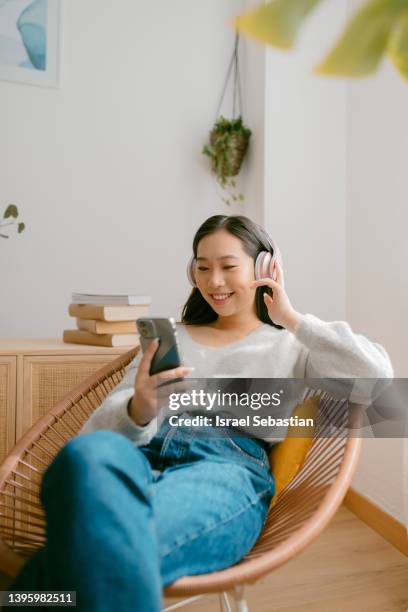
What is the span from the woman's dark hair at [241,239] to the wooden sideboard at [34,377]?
40 centimetres

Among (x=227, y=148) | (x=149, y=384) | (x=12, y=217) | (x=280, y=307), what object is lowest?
(x=149, y=384)

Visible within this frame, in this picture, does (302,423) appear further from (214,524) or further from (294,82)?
(294,82)

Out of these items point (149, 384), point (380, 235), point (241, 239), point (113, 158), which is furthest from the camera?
point (113, 158)

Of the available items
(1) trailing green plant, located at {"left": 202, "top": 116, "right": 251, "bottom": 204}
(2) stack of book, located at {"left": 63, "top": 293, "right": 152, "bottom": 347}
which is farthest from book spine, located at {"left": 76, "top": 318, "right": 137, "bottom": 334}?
(1) trailing green plant, located at {"left": 202, "top": 116, "right": 251, "bottom": 204}

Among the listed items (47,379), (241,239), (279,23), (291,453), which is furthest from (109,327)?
(279,23)

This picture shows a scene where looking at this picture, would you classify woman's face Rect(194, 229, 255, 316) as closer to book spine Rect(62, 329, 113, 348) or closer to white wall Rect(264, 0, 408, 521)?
book spine Rect(62, 329, 113, 348)

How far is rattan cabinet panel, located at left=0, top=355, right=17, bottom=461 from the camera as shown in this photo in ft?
4.83

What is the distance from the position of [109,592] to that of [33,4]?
2.03m

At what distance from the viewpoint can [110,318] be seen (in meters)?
1.57

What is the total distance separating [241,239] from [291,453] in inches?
19.6

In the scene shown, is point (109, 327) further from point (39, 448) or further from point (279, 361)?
point (279, 361)

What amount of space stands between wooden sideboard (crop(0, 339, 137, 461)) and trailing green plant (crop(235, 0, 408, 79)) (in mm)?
1362

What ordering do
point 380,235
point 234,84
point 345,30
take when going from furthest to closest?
point 234,84 → point 380,235 → point 345,30

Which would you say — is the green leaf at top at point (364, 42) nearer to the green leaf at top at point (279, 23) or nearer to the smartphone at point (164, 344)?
the green leaf at top at point (279, 23)
